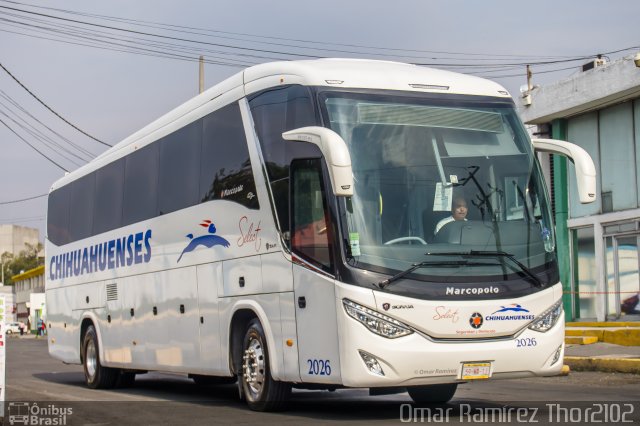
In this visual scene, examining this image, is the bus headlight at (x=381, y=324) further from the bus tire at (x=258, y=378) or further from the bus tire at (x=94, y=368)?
the bus tire at (x=94, y=368)

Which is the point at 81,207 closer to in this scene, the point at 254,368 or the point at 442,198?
the point at 254,368

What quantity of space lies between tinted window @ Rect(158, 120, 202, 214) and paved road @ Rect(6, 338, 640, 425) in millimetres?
2643

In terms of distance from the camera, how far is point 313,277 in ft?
33.8

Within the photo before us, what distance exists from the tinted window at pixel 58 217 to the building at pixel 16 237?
166 m

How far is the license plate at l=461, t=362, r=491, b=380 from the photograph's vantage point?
387 inches

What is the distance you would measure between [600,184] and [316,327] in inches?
778

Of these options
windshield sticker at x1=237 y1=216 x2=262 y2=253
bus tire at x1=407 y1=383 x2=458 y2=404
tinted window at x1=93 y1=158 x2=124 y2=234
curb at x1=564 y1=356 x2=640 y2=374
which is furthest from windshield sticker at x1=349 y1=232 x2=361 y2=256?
curb at x1=564 y1=356 x2=640 y2=374

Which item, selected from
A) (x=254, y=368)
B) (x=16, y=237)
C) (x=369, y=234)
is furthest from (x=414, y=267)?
(x=16, y=237)

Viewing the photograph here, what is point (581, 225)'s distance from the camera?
95.9 feet

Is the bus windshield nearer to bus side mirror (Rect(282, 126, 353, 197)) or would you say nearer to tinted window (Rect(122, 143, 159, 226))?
bus side mirror (Rect(282, 126, 353, 197))

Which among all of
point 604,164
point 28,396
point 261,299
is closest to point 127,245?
point 28,396

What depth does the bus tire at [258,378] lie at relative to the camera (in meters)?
11.2

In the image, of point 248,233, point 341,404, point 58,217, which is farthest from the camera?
point 58,217

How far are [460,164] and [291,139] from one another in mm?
1700
